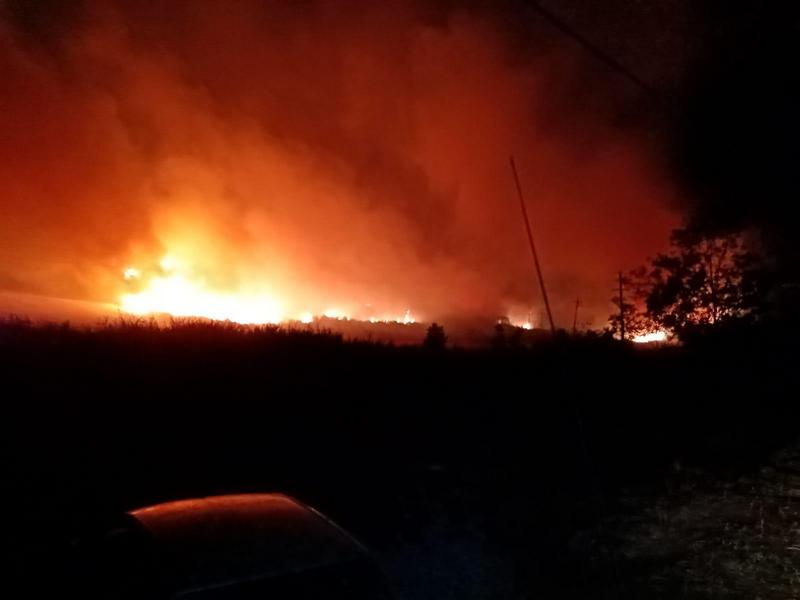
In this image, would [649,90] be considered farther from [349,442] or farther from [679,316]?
[679,316]

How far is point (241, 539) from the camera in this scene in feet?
9.54

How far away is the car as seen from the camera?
2.58m

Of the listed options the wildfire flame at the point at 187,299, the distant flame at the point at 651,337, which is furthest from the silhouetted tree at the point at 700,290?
the wildfire flame at the point at 187,299

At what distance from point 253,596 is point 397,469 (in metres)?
5.67

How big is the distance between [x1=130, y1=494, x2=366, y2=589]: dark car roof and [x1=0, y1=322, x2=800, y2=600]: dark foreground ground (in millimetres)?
1541

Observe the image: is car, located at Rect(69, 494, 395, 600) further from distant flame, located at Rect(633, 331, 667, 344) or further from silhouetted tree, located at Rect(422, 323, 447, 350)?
distant flame, located at Rect(633, 331, 667, 344)

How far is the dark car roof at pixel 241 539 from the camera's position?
104 inches

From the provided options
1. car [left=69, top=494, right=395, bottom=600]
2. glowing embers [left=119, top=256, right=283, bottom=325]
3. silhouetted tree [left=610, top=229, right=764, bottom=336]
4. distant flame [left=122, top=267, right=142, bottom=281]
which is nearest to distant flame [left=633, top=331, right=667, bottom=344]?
silhouetted tree [left=610, top=229, right=764, bottom=336]

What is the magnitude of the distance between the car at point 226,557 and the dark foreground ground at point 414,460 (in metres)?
1.30

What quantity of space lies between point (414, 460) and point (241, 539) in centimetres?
572

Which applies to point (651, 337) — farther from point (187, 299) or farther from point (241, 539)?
point (241, 539)

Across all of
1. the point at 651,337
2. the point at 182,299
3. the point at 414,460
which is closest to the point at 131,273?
the point at 182,299

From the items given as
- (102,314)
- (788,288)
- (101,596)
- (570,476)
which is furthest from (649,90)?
(788,288)

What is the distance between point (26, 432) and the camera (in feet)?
22.5
